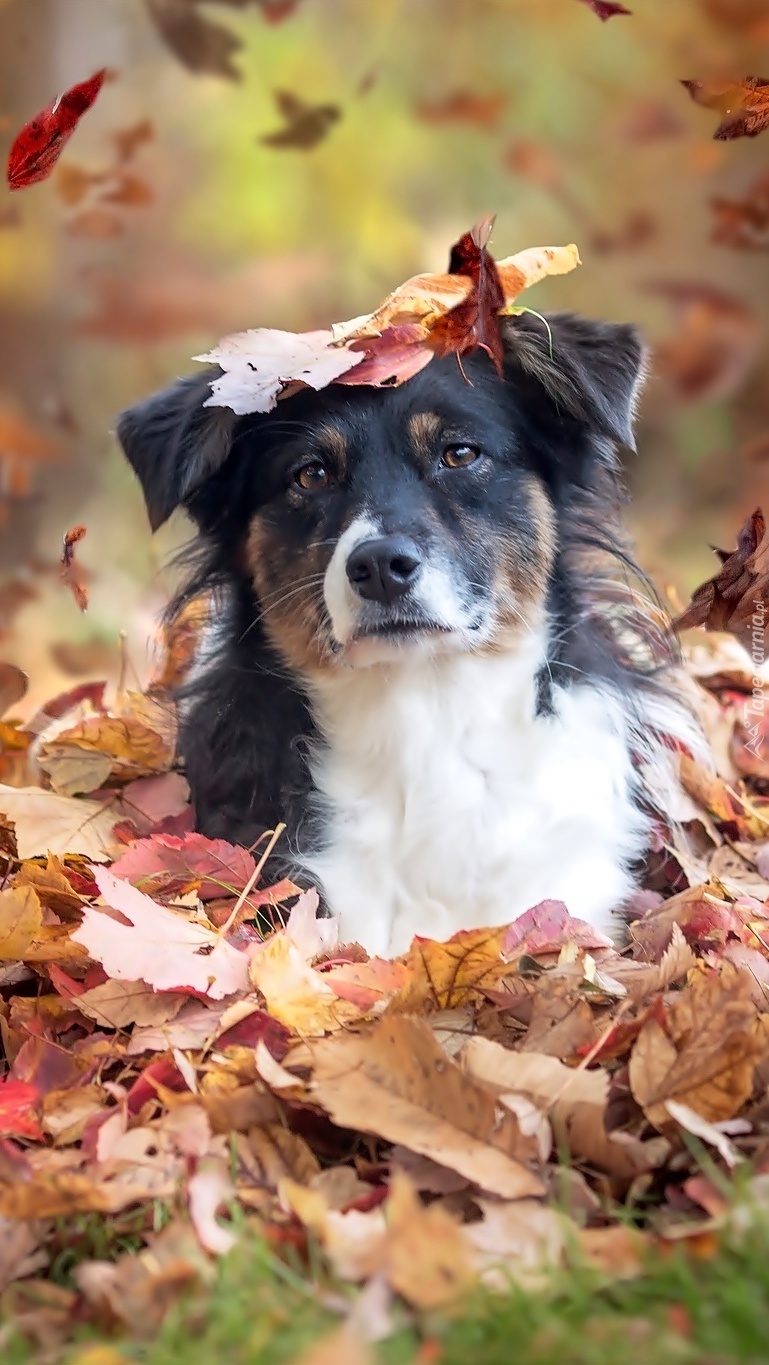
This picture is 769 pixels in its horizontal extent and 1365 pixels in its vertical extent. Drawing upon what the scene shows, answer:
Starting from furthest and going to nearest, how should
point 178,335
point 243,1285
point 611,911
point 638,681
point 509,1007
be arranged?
point 178,335 → point 638,681 → point 611,911 → point 509,1007 → point 243,1285

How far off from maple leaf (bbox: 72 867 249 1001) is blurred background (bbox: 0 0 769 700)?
2.99 meters

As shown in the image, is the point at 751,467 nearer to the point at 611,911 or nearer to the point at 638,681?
the point at 638,681

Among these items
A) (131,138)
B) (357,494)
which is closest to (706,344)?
(131,138)

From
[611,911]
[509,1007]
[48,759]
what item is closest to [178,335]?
[48,759]

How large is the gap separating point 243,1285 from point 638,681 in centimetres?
164

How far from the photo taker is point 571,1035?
62.8 inches

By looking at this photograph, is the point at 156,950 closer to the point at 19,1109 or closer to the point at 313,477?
the point at 19,1109

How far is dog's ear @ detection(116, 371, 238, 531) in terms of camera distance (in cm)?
240

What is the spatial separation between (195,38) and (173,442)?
3.40 m

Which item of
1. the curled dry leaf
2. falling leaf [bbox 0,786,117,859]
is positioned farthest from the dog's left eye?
falling leaf [bbox 0,786,117,859]

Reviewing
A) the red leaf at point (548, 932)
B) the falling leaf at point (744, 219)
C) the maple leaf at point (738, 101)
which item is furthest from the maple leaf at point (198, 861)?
the falling leaf at point (744, 219)

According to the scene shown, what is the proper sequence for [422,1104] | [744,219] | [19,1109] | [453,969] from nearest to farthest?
[422,1104]
[19,1109]
[453,969]
[744,219]

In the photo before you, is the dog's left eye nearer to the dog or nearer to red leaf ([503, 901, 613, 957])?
the dog

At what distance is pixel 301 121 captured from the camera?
17.1 ft
